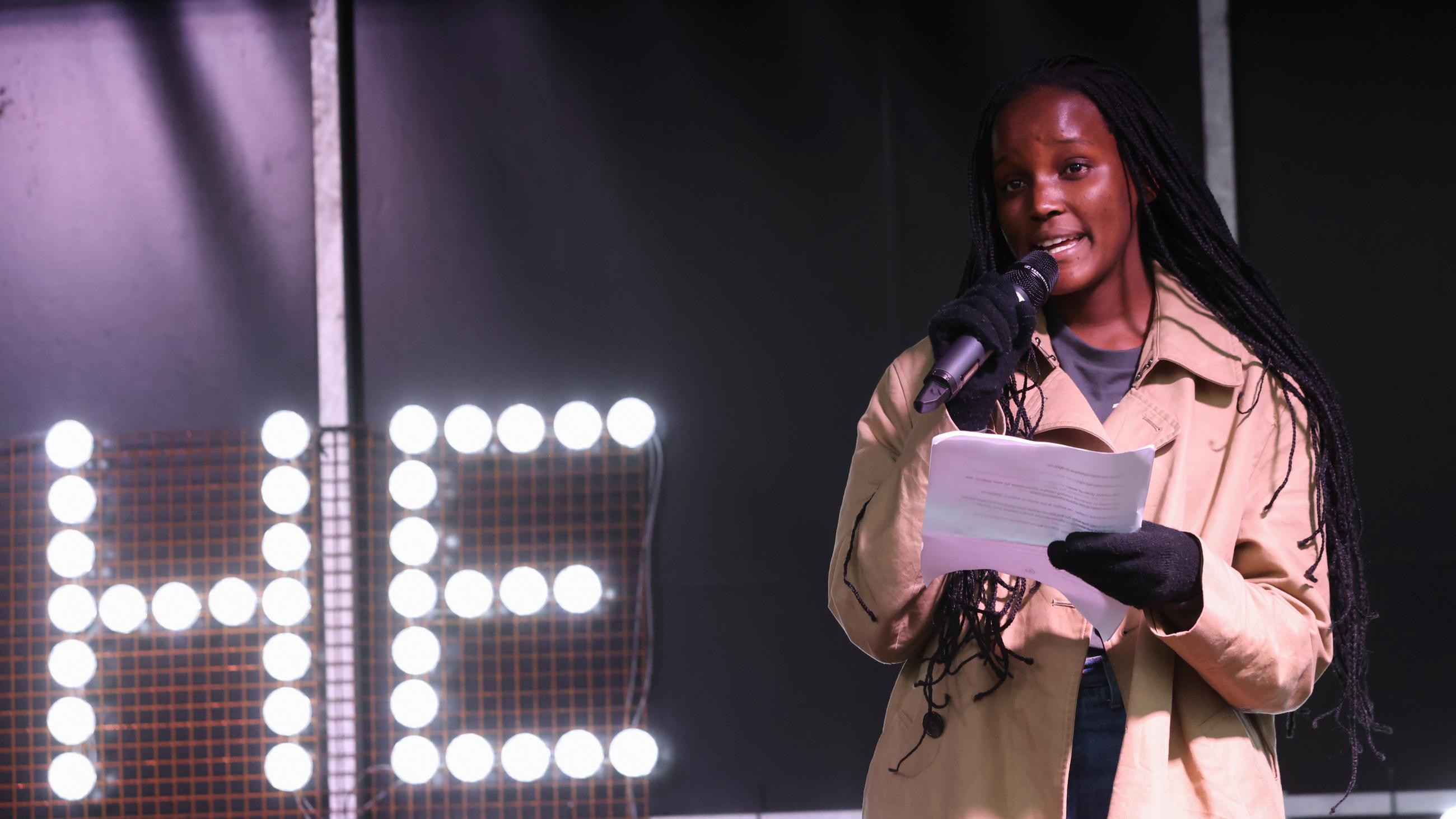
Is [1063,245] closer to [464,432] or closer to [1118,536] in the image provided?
[1118,536]

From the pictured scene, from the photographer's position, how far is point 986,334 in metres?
0.98

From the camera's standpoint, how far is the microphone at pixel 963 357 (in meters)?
0.94

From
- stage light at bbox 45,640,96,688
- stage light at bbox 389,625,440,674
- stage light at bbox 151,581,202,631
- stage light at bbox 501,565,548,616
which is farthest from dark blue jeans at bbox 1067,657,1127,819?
stage light at bbox 45,640,96,688

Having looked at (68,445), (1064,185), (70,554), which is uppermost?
(1064,185)

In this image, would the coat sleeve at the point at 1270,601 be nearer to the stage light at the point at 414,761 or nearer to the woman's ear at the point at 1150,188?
the woman's ear at the point at 1150,188

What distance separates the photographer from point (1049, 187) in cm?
118

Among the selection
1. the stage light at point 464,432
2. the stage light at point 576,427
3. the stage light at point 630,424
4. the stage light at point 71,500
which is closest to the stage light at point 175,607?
the stage light at point 71,500

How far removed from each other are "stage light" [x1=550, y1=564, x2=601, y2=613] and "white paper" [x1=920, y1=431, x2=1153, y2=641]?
1603 mm

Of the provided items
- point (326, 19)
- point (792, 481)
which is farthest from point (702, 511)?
point (326, 19)

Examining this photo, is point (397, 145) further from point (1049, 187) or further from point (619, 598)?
point (1049, 187)

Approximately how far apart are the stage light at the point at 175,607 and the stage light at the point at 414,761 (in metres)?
0.54

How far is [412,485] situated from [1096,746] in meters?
1.78

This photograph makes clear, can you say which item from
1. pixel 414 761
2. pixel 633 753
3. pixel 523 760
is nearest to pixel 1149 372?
pixel 633 753

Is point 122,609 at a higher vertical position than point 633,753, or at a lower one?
higher
